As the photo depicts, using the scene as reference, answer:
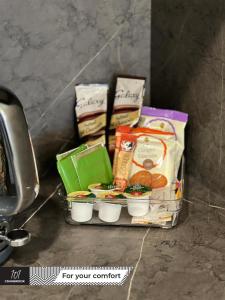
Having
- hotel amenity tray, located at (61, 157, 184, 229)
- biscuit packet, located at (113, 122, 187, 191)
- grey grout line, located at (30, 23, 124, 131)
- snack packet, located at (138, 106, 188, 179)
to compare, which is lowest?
hotel amenity tray, located at (61, 157, 184, 229)

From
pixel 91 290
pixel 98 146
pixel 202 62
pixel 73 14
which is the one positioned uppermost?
pixel 73 14

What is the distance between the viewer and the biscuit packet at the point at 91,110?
1.23m

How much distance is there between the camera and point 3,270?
93cm

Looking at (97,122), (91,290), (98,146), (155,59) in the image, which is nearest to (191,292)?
(91,290)

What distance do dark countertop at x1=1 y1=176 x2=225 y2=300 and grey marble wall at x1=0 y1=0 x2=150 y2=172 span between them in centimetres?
21

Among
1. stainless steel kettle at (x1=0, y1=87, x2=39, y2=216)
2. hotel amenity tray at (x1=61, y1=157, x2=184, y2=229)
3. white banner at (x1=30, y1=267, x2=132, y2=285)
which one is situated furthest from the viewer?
hotel amenity tray at (x1=61, y1=157, x2=184, y2=229)

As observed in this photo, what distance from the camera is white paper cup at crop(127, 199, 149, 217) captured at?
1.05 metres

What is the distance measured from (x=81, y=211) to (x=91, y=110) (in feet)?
0.92

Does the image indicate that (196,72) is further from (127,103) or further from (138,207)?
(138,207)

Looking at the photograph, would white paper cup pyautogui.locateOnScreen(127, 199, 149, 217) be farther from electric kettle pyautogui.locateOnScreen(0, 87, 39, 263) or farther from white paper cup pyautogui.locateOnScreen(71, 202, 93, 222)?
electric kettle pyautogui.locateOnScreen(0, 87, 39, 263)

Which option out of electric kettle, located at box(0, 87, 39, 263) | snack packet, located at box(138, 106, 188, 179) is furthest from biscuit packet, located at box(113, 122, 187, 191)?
electric kettle, located at box(0, 87, 39, 263)

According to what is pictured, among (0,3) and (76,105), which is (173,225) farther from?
(0,3)

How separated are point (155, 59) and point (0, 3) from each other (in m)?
0.42

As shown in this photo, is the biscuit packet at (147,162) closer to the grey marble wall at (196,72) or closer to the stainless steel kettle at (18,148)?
the grey marble wall at (196,72)
